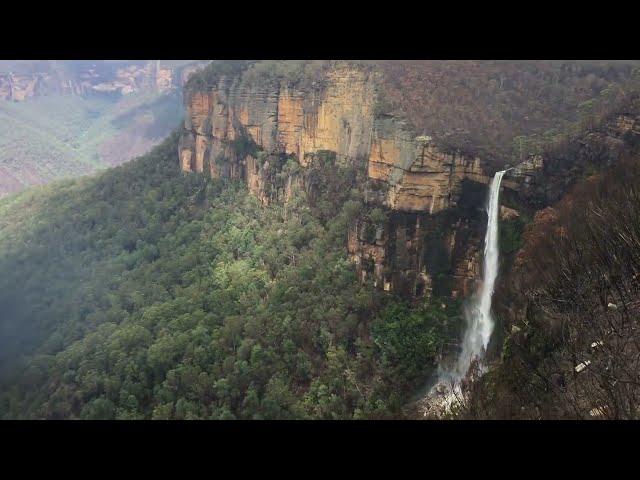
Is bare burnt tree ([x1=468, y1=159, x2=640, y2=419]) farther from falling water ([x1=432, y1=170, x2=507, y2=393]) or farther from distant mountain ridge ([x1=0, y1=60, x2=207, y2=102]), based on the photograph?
distant mountain ridge ([x1=0, y1=60, x2=207, y2=102])

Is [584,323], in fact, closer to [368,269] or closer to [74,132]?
[368,269]

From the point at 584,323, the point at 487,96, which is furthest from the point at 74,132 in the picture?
the point at 584,323

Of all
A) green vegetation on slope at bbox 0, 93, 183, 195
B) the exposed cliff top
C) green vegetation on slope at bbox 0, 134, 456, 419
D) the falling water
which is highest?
the exposed cliff top

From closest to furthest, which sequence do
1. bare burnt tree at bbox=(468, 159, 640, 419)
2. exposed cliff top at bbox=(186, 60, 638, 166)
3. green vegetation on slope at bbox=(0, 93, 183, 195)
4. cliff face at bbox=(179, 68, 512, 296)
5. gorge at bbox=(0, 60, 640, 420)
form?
bare burnt tree at bbox=(468, 159, 640, 419)
gorge at bbox=(0, 60, 640, 420)
cliff face at bbox=(179, 68, 512, 296)
exposed cliff top at bbox=(186, 60, 638, 166)
green vegetation on slope at bbox=(0, 93, 183, 195)

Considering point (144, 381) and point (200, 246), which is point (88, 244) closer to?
point (200, 246)

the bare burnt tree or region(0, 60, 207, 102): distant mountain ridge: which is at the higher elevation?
the bare burnt tree

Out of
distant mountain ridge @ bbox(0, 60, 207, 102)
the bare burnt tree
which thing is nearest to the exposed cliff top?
the bare burnt tree
